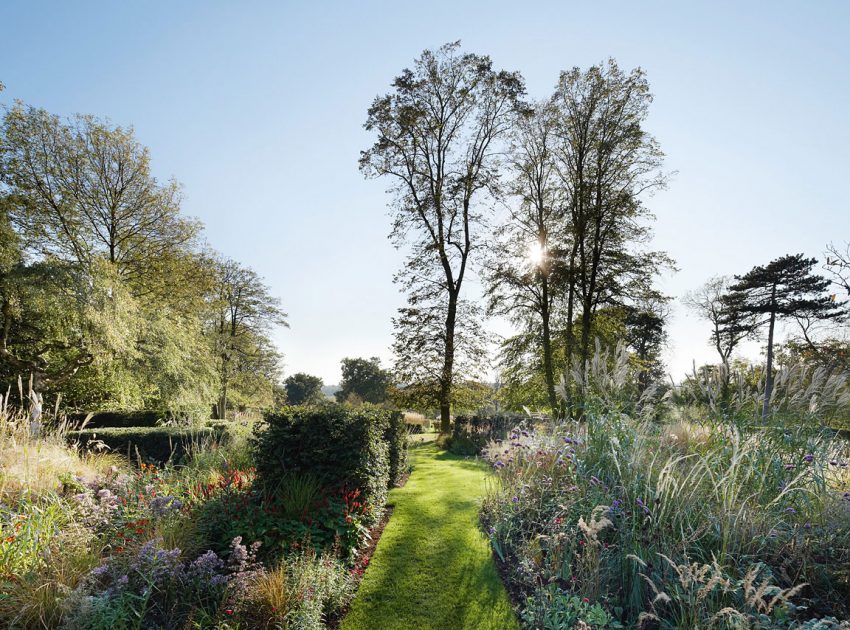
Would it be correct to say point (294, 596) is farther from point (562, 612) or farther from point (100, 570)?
point (562, 612)

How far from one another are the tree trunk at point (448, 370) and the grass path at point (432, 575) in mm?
8609

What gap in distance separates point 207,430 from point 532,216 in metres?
13.9

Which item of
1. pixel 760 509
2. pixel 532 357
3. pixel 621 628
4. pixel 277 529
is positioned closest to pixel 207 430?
pixel 277 529

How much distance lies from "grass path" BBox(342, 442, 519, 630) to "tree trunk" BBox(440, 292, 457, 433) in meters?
8.61

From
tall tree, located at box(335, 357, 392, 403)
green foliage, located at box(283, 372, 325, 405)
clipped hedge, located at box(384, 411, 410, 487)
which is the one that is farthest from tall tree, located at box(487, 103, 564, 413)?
green foliage, located at box(283, 372, 325, 405)

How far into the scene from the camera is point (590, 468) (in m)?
4.47

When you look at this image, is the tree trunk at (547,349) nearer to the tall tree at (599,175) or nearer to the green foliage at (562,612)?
the tall tree at (599,175)

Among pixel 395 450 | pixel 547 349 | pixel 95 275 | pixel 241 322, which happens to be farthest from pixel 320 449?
pixel 241 322

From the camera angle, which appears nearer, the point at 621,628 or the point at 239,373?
the point at 621,628

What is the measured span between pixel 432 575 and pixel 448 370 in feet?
37.9

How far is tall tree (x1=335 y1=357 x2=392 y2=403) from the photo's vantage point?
4650 cm

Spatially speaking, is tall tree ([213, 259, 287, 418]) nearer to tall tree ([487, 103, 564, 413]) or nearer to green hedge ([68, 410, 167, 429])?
green hedge ([68, 410, 167, 429])

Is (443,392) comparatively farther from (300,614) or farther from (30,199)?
(30,199)

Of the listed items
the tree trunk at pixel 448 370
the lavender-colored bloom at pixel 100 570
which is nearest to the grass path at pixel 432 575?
the lavender-colored bloom at pixel 100 570
